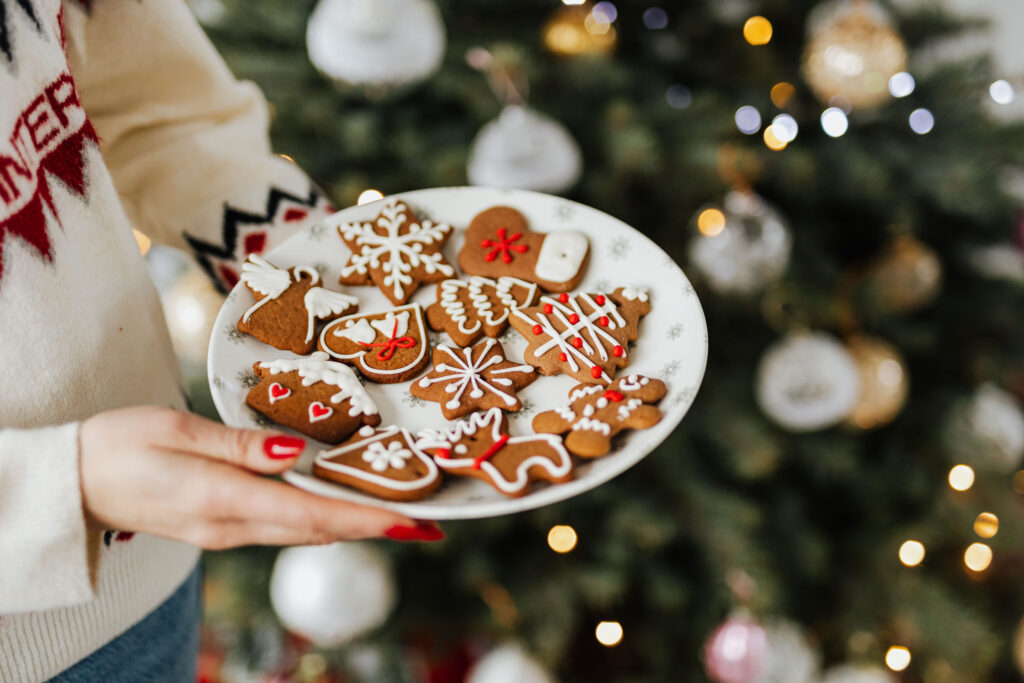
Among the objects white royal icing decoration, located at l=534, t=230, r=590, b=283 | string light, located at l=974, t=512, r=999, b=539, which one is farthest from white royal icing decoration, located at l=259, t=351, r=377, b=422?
string light, located at l=974, t=512, r=999, b=539

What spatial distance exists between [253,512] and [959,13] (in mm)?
1444

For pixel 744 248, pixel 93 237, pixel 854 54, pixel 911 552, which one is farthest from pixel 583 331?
pixel 911 552

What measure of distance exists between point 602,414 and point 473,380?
119mm

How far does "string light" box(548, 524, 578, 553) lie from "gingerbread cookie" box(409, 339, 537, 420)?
2.13 feet

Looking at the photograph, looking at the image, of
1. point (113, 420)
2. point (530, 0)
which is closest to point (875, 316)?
point (530, 0)

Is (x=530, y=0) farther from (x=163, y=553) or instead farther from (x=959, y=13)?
(x=163, y=553)

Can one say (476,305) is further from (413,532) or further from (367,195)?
(367,195)

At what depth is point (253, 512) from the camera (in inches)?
16.9

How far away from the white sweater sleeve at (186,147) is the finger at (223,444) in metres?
0.30

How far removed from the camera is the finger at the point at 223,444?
16.6 inches

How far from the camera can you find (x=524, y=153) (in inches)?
37.5

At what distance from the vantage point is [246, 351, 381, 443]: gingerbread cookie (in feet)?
1.74

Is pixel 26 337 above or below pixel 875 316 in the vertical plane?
above

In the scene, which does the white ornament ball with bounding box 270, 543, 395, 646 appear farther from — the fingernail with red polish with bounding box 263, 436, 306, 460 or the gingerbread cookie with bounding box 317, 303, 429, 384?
the fingernail with red polish with bounding box 263, 436, 306, 460
